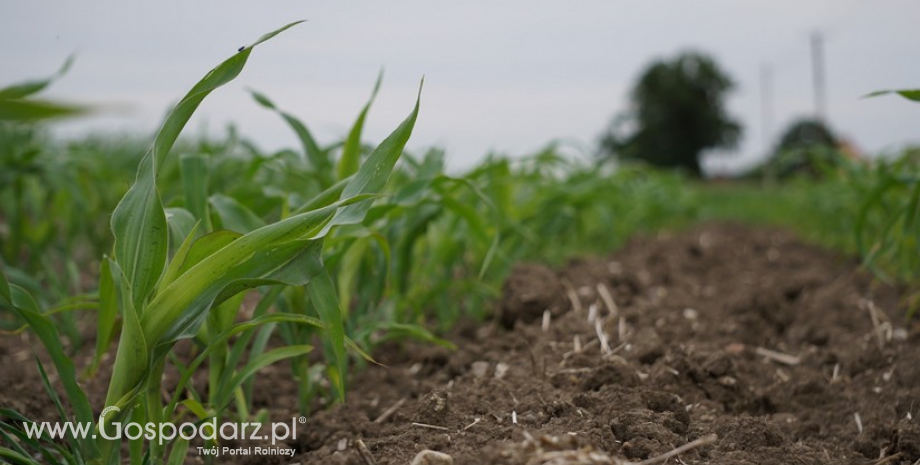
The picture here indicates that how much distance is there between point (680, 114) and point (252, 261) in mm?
42947

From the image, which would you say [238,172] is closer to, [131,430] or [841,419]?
[131,430]

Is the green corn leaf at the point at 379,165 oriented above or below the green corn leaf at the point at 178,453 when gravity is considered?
above

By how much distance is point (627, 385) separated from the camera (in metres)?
1.45

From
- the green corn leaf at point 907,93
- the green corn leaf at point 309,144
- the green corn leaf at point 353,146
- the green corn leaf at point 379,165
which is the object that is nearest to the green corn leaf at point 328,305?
the green corn leaf at point 379,165

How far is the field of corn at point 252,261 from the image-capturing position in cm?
106

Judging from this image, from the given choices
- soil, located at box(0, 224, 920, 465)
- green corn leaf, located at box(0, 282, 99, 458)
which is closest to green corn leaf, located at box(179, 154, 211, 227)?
green corn leaf, located at box(0, 282, 99, 458)

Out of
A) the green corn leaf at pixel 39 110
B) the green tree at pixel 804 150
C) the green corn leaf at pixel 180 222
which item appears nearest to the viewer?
the green corn leaf at pixel 39 110

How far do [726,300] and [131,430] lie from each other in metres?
2.12

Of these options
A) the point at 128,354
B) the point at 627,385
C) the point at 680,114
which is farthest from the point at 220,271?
the point at 680,114

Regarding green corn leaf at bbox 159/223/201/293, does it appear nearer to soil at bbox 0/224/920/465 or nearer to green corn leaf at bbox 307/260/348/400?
green corn leaf at bbox 307/260/348/400

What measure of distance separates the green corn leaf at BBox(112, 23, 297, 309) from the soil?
38 centimetres

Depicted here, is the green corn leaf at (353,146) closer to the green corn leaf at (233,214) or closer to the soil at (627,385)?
the green corn leaf at (233,214)

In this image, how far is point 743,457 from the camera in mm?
1157

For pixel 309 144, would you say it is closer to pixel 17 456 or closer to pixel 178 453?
pixel 178 453
